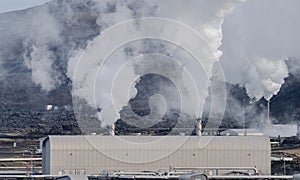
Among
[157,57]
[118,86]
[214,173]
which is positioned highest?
[157,57]

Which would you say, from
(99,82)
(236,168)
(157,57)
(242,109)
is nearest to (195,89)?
(99,82)

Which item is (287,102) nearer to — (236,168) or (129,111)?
(129,111)

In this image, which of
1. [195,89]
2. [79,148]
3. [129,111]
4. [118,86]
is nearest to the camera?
[79,148]

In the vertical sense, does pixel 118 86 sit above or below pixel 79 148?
above

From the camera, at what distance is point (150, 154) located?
78438mm

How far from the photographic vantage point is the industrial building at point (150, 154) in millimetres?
77438

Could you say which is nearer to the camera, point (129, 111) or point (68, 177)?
point (68, 177)

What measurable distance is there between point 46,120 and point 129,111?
58.1 ft

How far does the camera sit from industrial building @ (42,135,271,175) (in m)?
77.4

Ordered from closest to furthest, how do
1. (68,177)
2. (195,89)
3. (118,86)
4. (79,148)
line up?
1. (68,177)
2. (79,148)
3. (118,86)
4. (195,89)

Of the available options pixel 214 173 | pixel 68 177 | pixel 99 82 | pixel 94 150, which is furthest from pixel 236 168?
pixel 99 82

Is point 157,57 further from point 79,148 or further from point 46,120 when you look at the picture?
point 79,148

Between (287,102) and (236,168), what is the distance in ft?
358

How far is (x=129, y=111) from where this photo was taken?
192625 millimetres
